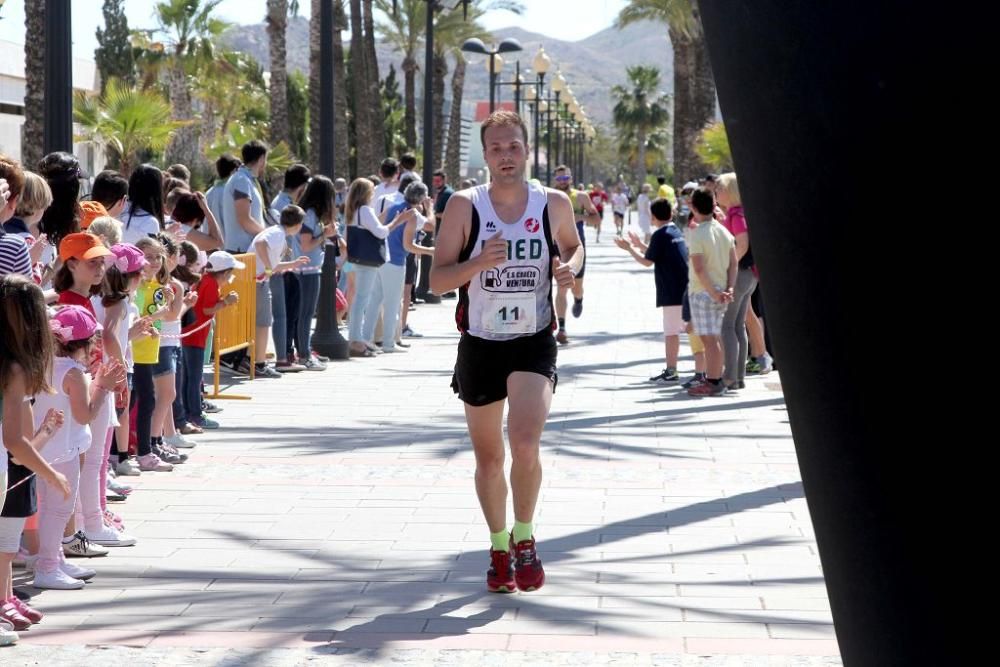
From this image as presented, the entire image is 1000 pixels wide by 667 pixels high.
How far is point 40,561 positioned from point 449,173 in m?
40.7

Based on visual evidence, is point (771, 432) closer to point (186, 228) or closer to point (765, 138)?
point (186, 228)

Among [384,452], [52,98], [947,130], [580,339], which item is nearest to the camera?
[947,130]

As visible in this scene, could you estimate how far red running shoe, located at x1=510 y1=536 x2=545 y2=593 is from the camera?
5.77 m

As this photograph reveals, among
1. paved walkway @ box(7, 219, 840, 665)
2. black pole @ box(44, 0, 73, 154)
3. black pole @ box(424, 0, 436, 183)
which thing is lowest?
paved walkway @ box(7, 219, 840, 665)

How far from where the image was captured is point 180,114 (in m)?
51.6

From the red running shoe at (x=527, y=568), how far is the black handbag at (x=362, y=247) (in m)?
9.23

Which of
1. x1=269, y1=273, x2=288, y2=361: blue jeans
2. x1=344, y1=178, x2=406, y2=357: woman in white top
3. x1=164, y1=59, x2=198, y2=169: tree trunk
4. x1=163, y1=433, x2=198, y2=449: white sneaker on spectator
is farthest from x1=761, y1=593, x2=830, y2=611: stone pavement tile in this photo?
x1=164, y1=59, x2=198, y2=169: tree trunk

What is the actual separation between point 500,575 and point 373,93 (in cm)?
3548

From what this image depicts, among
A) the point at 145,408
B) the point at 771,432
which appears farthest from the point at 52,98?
the point at 771,432

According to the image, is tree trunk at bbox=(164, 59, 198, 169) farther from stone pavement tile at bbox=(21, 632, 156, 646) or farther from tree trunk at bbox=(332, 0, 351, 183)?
stone pavement tile at bbox=(21, 632, 156, 646)

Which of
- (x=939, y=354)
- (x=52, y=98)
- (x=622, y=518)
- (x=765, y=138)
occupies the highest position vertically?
(x=52, y=98)

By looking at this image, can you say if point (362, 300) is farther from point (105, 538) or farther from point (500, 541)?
point (500, 541)

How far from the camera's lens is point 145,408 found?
838 centimetres

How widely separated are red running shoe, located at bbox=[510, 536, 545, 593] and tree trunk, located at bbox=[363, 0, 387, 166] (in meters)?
31.0
